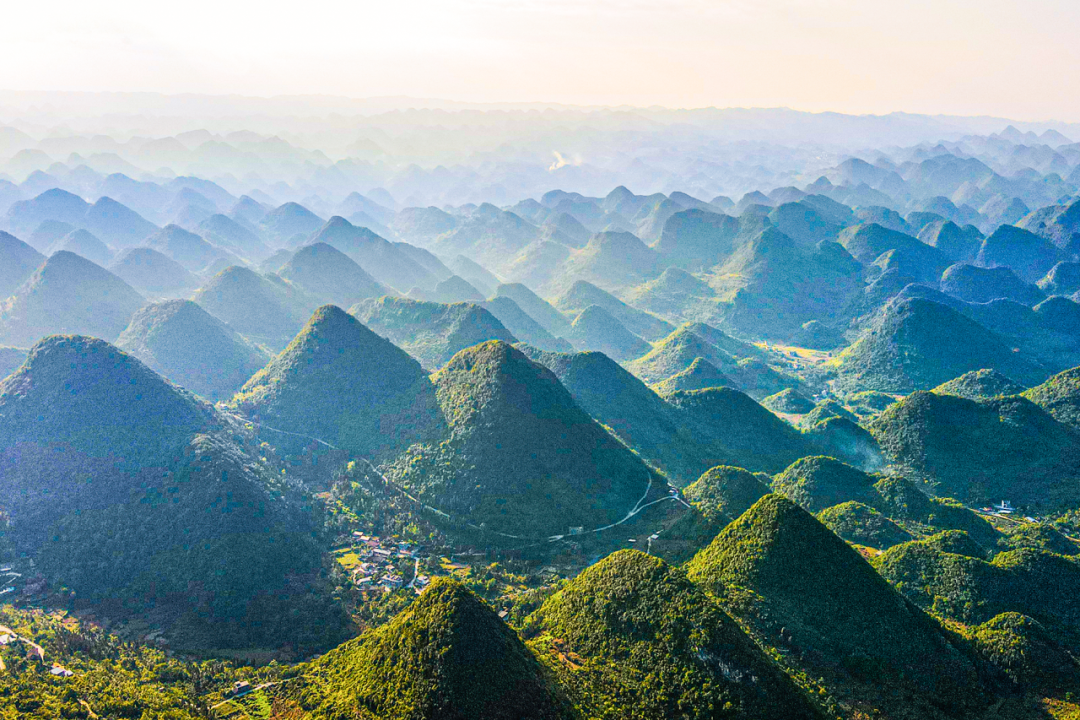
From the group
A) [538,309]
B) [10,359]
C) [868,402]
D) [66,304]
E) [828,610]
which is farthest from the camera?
[538,309]

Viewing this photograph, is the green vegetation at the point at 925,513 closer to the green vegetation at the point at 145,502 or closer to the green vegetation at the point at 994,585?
the green vegetation at the point at 994,585

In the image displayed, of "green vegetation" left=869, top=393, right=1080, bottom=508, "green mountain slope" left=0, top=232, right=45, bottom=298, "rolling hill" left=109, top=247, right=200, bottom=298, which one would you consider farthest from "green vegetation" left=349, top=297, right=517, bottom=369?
"green mountain slope" left=0, top=232, right=45, bottom=298

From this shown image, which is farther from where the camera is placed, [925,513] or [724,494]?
[925,513]

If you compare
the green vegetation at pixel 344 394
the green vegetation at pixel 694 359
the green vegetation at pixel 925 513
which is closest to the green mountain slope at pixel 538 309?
the green vegetation at pixel 694 359

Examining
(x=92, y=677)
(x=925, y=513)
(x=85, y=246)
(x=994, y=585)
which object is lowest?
(x=92, y=677)

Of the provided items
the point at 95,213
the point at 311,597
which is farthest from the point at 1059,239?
the point at 95,213

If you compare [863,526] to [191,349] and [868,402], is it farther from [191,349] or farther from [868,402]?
[191,349]

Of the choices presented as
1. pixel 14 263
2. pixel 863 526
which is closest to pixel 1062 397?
pixel 863 526
